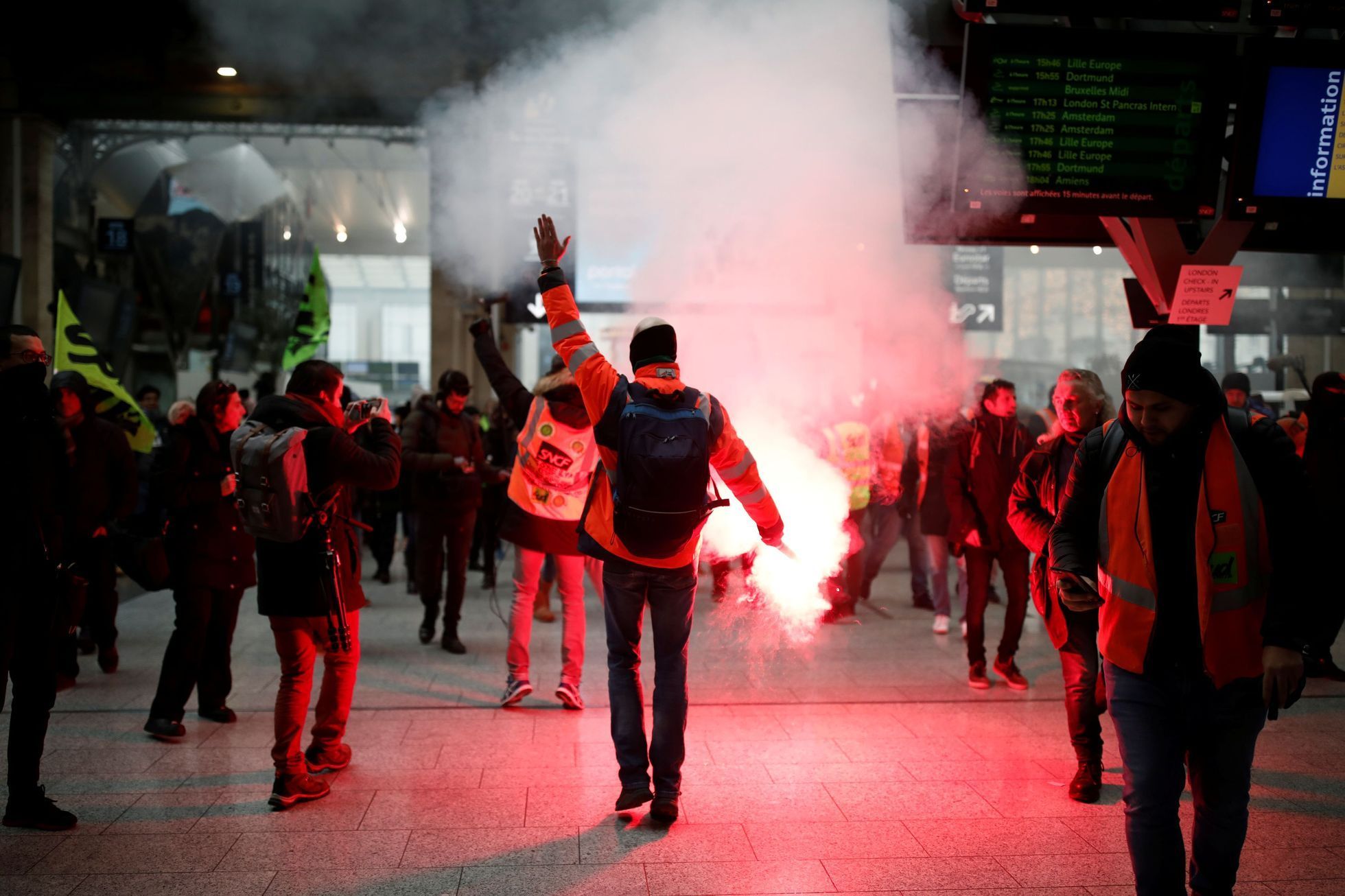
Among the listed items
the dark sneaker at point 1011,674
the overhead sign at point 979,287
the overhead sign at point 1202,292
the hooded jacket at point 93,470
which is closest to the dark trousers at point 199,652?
the hooded jacket at point 93,470

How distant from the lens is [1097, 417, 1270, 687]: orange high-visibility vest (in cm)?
259

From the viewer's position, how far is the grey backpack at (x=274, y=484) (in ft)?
12.9

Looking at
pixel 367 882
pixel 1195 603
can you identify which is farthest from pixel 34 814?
pixel 1195 603

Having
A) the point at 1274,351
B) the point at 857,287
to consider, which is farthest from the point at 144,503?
the point at 1274,351

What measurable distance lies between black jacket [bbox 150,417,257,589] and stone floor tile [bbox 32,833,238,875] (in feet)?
4.99

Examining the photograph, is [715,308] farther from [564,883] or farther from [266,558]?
[564,883]

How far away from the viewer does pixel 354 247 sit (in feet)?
115

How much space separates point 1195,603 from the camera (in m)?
2.63

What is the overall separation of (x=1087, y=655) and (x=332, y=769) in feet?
10.2

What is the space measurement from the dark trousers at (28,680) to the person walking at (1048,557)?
3597 mm

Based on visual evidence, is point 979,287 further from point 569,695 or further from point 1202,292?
point 569,695

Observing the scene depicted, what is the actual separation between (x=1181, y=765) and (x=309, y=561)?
9.84ft

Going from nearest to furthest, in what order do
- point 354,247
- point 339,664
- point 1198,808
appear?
point 1198,808 < point 339,664 < point 354,247

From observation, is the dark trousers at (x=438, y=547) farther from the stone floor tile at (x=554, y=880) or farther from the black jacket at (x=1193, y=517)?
the black jacket at (x=1193, y=517)
